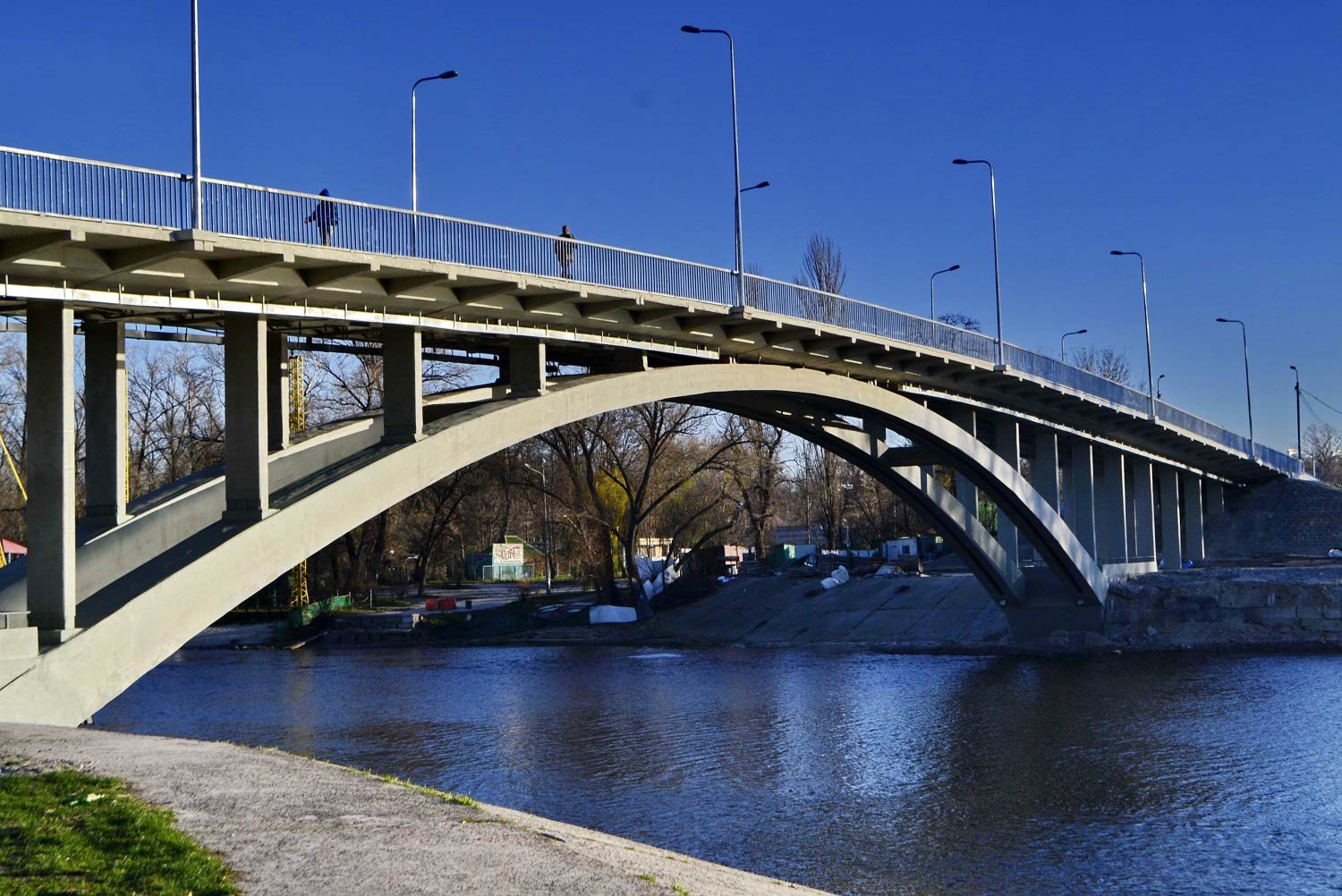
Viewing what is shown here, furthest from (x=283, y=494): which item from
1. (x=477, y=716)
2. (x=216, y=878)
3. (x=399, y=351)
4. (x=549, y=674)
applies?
(x=549, y=674)

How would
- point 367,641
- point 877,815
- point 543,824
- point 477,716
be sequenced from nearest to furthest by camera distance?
point 543,824 < point 877,815 < point 477,716 < point 367,641

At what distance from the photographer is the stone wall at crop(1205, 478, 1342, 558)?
2304 inches

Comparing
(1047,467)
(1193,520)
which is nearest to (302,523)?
(1047,467)

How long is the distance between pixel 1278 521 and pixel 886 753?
138 ft

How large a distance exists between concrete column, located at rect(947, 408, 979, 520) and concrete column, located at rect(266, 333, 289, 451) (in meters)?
21.4

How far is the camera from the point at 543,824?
11.7 m

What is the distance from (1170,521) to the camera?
51.0 metres

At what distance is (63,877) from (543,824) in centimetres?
437

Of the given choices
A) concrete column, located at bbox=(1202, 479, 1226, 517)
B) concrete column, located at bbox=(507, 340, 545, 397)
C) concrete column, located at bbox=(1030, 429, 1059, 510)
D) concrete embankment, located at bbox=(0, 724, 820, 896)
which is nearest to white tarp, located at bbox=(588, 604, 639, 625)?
concrete column, located at bbox=(1030, 429, 1059, 510)

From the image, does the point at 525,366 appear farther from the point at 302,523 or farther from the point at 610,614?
the point at 610,614

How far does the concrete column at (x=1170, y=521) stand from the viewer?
50156mm

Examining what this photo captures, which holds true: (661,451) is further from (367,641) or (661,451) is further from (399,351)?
(399,351)

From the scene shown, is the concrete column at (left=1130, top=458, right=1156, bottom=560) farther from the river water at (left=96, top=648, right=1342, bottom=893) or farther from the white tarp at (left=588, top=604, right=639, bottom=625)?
the white tarp at (left=588, top=604, right=639, bottom=625)

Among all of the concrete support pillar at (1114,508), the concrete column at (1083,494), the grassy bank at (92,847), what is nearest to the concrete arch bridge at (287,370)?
the grassy bank at (92,847)
